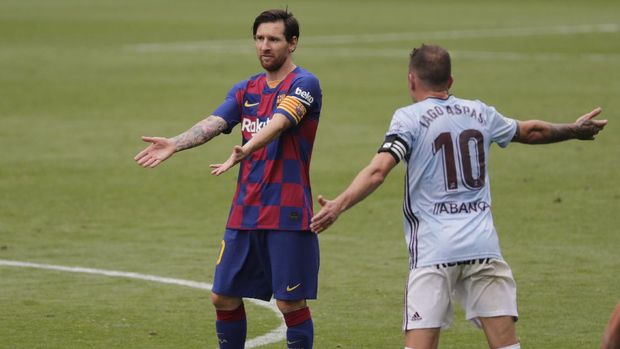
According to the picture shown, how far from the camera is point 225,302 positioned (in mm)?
8680

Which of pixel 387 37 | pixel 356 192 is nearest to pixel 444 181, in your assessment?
pixel 356 192

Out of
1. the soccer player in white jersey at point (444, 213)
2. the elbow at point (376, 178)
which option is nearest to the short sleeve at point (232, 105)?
the soccer player in white jersey at point (444, 213)

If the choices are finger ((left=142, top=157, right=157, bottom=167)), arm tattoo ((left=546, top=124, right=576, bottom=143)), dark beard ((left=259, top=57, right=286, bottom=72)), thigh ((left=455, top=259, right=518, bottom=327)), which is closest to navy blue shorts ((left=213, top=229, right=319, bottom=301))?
finger ((left=142, top=157, right=157, bottom=167))

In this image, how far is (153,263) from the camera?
13.1 m

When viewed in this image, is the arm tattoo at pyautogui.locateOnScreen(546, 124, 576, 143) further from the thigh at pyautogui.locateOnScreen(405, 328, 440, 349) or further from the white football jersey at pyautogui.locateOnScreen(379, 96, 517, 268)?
the thigh at pyautogui.locateOnScreen(405, 328, 440, 349)

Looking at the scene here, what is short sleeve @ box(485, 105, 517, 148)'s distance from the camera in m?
7.62

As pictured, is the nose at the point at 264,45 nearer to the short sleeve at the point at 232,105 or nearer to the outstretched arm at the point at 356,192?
the short sleeve at the point at 232,105

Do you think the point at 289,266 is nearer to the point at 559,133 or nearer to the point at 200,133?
the point at 200,133

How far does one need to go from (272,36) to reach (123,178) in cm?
1014

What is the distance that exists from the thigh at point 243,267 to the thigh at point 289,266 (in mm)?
105

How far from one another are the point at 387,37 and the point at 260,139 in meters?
33.7

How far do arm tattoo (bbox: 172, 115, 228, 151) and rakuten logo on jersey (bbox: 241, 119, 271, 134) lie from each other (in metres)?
0.15

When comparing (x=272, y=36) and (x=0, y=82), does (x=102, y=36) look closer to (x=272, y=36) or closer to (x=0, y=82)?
(x=0, y=82)

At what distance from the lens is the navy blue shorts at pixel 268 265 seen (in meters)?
8.48
